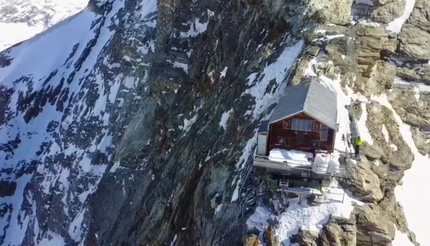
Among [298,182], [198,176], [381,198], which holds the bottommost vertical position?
[198,176]

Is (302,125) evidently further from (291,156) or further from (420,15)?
(420,15)

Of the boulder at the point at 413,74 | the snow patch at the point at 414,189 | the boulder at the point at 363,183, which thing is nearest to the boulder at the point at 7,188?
the boulder at the point at 413,74

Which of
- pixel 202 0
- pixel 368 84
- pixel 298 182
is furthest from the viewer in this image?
pixel 202 0

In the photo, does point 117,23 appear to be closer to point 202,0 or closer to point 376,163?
point 202,0

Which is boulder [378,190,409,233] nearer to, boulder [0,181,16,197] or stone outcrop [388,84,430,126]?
stone outcrop [388,84,430,126]

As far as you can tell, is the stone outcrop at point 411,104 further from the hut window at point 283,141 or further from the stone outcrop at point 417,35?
the hut window at point 283,141

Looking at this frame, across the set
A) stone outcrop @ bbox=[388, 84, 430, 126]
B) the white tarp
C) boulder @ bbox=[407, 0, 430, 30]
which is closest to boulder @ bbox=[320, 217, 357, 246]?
the white tarp

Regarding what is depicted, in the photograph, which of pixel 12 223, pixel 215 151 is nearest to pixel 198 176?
pixel 215 151
